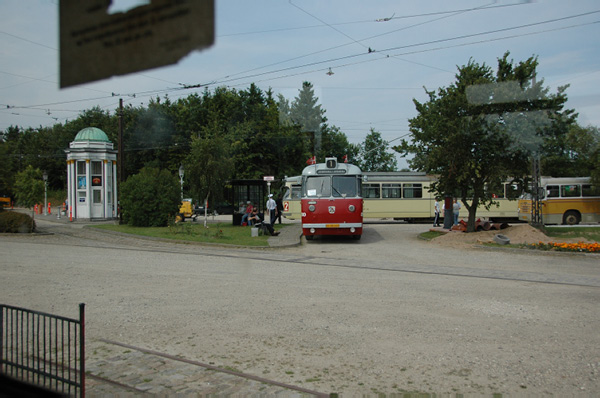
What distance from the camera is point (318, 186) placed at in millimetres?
20656

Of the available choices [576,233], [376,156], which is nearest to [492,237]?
[576,233]

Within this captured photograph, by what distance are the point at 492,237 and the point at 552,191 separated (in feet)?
43.0

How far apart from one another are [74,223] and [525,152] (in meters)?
26.5

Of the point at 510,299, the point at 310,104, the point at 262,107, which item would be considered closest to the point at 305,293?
the point at 510,299

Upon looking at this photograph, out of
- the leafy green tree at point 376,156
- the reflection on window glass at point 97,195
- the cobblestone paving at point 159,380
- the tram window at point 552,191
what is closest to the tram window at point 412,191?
the tram window at point 552,191

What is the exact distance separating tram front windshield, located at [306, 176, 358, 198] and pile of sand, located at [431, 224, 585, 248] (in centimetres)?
409

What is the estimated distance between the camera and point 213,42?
223 cm

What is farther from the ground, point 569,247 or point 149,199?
point 149,199

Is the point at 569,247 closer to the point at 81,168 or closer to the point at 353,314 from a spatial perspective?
the point at 353,314

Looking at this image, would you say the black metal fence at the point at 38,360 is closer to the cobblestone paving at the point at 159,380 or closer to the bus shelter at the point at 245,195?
the cobblestone paving at the point at 159,380

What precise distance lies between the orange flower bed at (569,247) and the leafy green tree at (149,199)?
19048 mm

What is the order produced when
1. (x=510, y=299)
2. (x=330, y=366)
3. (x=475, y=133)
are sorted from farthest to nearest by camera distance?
(x=475, y=133) < (x=510, y=299) < (x=330, y=366)

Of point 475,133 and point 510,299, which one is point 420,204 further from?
point 510,299

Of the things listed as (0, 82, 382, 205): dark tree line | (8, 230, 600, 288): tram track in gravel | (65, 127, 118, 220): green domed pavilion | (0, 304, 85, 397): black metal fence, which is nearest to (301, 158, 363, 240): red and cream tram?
(8, 230, 600, 288): tram track in gravel
